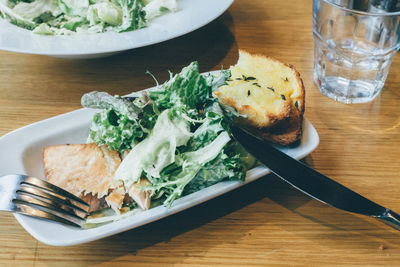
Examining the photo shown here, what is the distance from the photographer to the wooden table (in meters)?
0.95

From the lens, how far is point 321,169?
118cm

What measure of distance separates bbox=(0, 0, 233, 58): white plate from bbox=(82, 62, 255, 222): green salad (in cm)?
38

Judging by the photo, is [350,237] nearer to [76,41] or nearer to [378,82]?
[378,82]

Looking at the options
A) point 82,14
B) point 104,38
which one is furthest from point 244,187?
point 82,14

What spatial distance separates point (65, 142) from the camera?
1152 mm

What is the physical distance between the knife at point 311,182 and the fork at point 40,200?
17.4 inches

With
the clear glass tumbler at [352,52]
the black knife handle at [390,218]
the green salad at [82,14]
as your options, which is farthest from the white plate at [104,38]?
the black knife handle at [390,218]

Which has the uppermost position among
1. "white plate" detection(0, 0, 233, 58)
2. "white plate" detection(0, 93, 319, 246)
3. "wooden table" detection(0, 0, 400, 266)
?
"white plate" detection(0, 0, 233, 58)

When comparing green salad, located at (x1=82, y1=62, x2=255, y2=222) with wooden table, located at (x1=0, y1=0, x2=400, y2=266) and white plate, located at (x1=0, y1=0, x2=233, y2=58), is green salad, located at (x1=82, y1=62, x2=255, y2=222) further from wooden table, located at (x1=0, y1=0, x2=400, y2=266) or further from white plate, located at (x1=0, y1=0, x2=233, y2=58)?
white plate, located at (x1=0, y1=0, x2=233, y2=58)

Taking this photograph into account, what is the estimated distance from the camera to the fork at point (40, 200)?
0.91 m

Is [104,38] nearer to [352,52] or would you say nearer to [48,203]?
[48,203]

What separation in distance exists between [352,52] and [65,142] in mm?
1084

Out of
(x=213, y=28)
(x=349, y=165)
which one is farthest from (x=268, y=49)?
(x=349, y=165)

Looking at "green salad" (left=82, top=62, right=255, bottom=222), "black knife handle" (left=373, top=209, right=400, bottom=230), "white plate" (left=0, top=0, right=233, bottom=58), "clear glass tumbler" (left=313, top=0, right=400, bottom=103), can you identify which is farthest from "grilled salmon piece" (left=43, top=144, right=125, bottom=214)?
"clear glass tumbler" (left=313, top=0, right=400, bottom=103)
